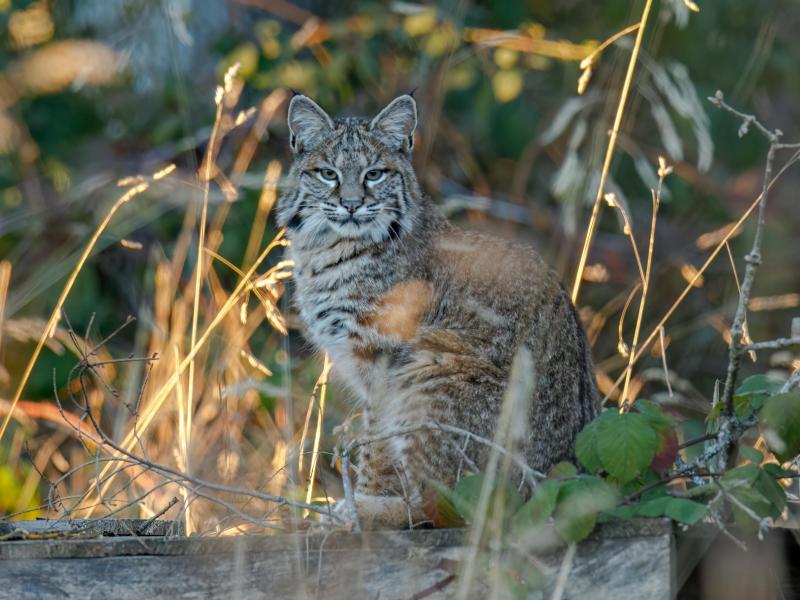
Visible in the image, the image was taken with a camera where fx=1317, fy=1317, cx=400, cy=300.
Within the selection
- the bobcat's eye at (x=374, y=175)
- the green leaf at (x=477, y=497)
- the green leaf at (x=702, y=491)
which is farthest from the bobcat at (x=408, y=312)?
the green leaf at (x=702, y=491)

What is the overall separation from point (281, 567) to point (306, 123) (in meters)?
2.56

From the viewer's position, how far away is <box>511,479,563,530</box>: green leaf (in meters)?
2.84

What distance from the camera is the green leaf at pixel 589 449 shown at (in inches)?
119

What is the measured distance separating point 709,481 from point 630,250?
5609 mm

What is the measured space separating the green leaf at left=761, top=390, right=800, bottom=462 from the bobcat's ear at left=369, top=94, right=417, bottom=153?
2.39 meters

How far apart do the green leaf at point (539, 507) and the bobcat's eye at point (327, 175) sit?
229cm

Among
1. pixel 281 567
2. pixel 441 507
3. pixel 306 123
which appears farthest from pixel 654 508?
pixel 306 123

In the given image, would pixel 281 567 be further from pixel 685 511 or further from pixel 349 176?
pixel 349 176

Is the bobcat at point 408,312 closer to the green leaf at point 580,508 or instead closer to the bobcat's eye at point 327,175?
the bobcat's eye at point 327,175

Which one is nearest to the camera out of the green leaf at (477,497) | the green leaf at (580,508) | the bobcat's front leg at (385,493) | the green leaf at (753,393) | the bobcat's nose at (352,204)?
the green leaf at (580,508)

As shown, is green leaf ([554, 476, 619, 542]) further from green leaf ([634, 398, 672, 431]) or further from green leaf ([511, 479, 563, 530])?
green leaf ([634, 398, 672, 431])

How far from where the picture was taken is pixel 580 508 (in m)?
2.81

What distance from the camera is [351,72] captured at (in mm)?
8344

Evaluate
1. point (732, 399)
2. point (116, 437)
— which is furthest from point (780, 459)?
point (116, 437)
